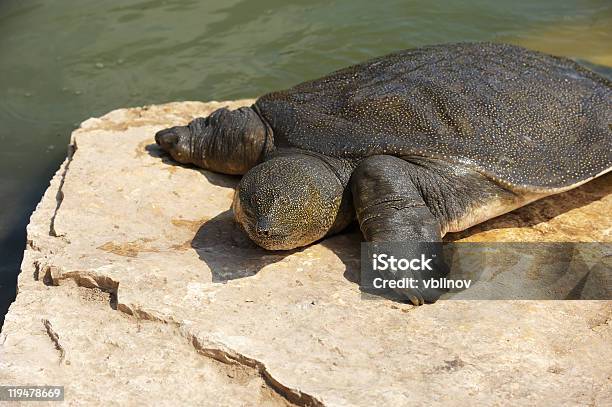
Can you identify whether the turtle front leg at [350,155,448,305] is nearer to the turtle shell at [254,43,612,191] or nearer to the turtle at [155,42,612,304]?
the turtle at [155,42,612,304]

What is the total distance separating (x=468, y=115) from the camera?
4219 mm

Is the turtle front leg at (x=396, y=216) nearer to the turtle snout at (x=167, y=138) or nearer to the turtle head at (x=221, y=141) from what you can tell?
the turtle head at (x=221, y=141)

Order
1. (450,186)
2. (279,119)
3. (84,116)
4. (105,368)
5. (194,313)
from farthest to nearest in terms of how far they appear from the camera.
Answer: (84,116)
(279,119)
(450,186)
(194,313)
(105,368)

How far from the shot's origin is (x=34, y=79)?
765cm

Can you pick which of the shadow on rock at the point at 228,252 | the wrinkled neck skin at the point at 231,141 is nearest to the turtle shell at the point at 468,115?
the wrinkled neck skin at the point at 231,141

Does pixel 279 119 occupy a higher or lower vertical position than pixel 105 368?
higher

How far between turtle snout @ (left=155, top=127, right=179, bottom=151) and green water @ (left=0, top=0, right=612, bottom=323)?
4.91 ft

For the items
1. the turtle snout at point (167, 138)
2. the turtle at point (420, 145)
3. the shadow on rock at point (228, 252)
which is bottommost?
the shadow on rock at point (228, 252)

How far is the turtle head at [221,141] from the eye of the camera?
188 inches

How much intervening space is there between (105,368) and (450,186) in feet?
6.75

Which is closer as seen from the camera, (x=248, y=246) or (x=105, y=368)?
(x=105, y=368)

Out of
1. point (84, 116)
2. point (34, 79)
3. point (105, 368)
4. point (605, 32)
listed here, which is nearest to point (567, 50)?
point (605, 32)

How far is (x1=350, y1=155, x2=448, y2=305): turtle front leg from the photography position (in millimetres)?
3775

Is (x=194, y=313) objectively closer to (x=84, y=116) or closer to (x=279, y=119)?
(x=279, y=119)
